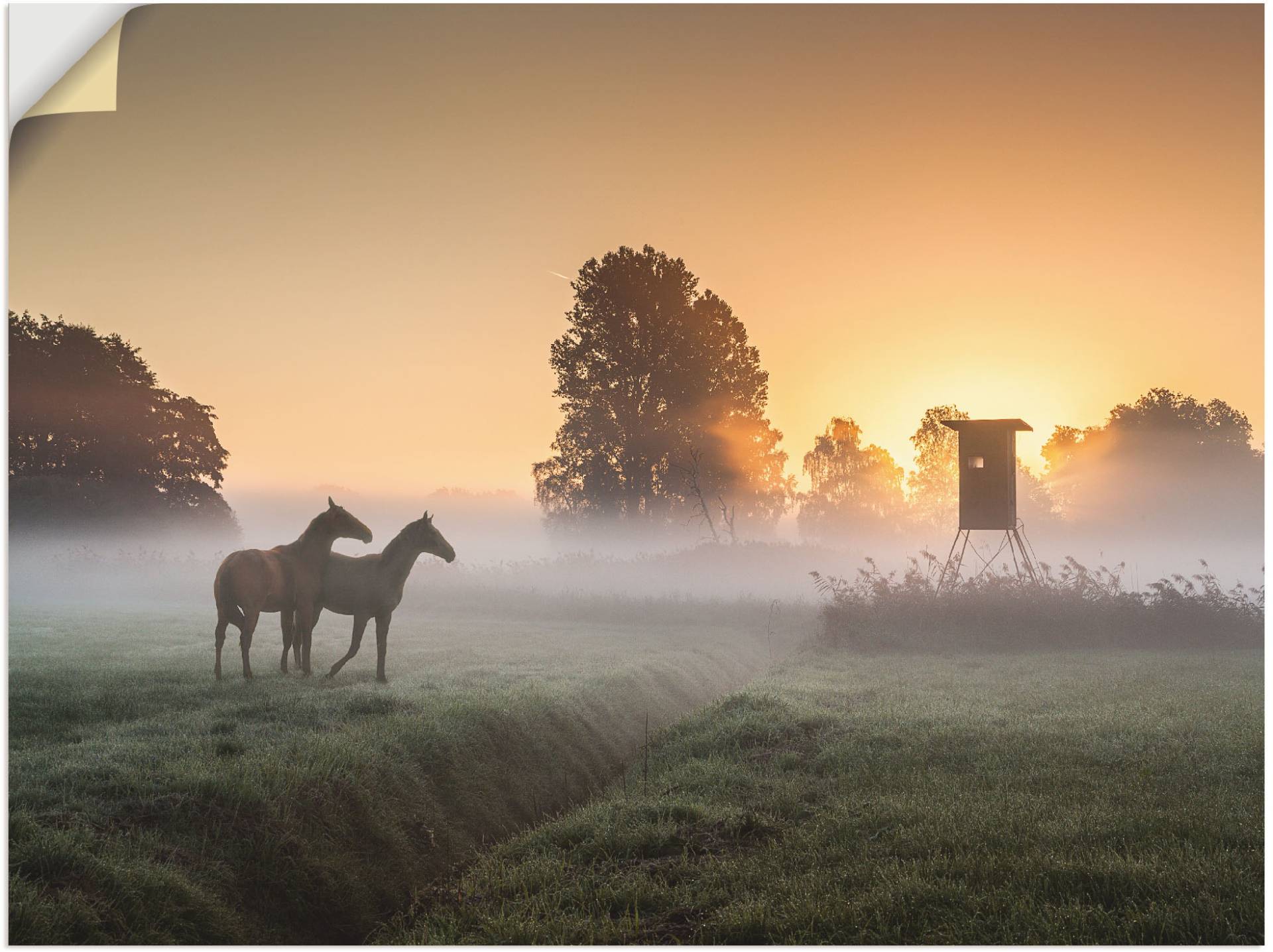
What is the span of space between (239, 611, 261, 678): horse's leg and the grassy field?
0.18m

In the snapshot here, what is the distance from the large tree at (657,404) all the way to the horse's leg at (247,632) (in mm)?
12184

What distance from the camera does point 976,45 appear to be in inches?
362

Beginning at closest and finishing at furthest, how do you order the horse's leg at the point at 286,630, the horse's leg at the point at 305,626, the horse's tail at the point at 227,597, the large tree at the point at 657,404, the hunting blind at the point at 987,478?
1. the horse's tail at the point at 227,597
2. the horse's leg at the point at 305,626
3. the horse's leg at the point at 286,630
4. the hunting blind at the point at 987,478
5. the large tree at the point at 657,404

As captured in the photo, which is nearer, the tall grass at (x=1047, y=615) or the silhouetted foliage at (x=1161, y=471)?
the tall grass at (x=1047, y=615)

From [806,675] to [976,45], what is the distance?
29.7ft

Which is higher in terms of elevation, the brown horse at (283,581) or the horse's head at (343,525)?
the horse's head at (343,525)

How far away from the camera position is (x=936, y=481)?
2794 centimetres

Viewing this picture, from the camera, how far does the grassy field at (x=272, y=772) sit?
18.2ft

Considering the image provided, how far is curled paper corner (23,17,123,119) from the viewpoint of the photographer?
8008 mm

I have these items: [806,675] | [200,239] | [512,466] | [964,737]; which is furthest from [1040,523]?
[200,239]

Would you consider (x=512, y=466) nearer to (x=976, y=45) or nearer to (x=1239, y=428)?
(x=976, y=45)

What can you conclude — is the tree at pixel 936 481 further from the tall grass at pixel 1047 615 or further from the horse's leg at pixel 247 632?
the horse's leg at pixel 247 632

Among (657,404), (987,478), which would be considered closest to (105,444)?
(657,404)

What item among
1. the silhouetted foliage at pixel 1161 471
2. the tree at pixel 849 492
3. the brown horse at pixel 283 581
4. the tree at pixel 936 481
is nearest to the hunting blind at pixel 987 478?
the silhouetted foliage at pixel 1161 471
